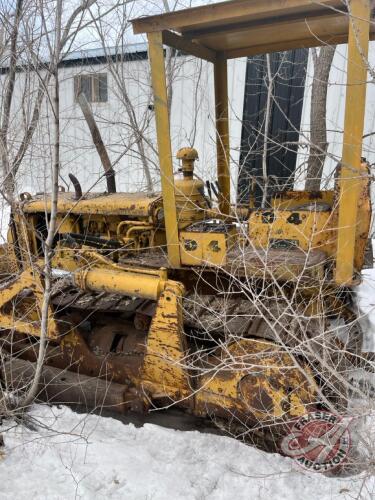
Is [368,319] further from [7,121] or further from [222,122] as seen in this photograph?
[7,121]

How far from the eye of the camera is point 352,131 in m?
2.48

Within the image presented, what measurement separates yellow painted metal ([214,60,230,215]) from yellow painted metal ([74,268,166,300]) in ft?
4.58

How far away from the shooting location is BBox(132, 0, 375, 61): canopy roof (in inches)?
98.2

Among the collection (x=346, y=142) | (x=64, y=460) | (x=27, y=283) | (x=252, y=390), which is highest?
(x=346, y=142)

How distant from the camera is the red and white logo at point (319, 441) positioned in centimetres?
267

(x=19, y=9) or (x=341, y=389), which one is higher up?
(x=19, y=9)

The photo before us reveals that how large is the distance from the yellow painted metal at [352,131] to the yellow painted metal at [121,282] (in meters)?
1.27

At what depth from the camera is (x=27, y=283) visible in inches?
138

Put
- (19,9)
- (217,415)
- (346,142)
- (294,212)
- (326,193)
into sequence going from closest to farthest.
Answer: (346,142) < (217,415) < (294,212) < (326,193) < (19,9)

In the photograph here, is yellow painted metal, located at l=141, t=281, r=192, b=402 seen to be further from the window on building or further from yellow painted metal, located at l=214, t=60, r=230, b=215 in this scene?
the window on building

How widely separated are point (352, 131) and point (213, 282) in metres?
1.62

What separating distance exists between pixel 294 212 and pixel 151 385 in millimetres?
1791

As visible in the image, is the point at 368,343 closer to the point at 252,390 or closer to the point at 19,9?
the point at 252,390

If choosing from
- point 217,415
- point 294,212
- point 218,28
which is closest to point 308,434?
point 217,415
